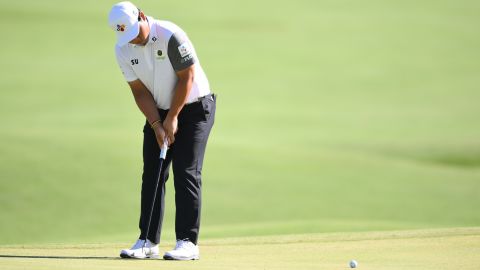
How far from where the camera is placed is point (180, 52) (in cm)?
542

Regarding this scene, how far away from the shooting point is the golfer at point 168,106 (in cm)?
542

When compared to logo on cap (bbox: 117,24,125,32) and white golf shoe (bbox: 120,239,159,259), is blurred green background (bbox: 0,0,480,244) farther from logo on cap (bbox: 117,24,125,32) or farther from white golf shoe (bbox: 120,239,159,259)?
logo on cap (bbox: 117,24,125,32)

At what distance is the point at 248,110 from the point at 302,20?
576 inches

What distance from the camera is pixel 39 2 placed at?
3969 centimetres

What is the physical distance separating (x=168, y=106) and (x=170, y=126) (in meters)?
0.21

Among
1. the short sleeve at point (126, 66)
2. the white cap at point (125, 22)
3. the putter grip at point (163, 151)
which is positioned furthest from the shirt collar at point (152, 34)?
the putter grip at point (163, 151)

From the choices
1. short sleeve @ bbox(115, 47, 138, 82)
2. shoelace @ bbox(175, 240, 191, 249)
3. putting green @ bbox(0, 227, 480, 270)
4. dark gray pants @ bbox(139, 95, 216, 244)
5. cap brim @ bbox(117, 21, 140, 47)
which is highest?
cap brim @ bbox(117, 21, 140, 47)

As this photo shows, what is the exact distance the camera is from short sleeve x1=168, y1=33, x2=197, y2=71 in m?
5.41

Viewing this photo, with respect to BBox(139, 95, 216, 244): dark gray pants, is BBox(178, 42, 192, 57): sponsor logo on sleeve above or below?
above

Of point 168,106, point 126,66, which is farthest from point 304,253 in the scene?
point 126,66

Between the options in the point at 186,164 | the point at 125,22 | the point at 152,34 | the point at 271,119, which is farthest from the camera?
the point at 271,119

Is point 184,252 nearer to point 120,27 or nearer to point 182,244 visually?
point 182,244

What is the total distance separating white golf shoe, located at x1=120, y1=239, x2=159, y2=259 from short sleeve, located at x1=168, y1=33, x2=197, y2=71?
102 centimetres

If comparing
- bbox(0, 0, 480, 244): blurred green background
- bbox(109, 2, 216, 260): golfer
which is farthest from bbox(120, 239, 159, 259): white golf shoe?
bbox(0, 0, 480, 244): blurred green background
